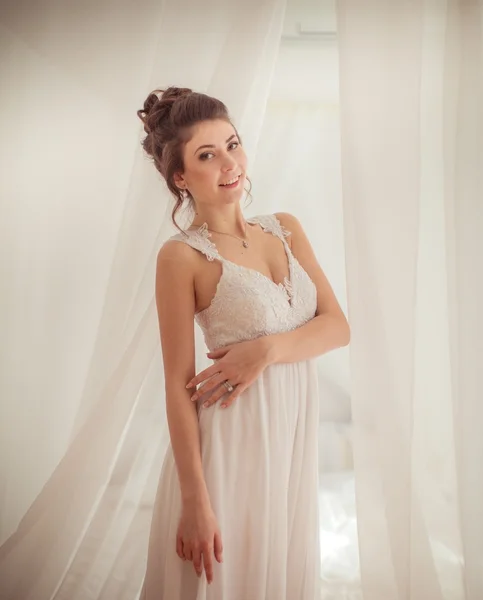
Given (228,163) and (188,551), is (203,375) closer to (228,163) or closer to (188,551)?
(188,551)

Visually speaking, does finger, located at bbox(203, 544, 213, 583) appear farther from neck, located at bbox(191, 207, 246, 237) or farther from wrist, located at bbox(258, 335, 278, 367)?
neck, located at bbox(191, 207, 246, 237)

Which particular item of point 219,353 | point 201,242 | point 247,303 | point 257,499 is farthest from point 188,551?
point 201,242

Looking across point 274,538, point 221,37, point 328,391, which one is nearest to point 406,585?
point 274,538

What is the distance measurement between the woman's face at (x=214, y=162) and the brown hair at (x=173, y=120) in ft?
0.07

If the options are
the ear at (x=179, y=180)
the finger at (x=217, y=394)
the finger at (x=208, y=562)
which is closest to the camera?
the finger at (x=208, y=562)

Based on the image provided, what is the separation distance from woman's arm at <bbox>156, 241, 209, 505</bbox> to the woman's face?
0.54 ft

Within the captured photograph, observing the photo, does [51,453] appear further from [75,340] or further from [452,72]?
[452,72]

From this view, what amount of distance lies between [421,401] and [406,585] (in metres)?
0.42

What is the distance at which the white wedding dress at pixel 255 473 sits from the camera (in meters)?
1.14

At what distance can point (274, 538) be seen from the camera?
3.77 ft

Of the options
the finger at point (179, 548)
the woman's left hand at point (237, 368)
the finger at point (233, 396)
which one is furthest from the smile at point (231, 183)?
the finger at point (179, 548)

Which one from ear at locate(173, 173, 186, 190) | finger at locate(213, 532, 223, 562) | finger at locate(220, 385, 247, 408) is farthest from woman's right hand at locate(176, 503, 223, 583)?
ear at locate(173, 173, 186, 190)

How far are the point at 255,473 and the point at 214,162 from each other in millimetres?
740

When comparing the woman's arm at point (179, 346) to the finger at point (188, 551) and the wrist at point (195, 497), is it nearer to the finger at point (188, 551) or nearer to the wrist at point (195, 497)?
the wrist at point (195, 497)
